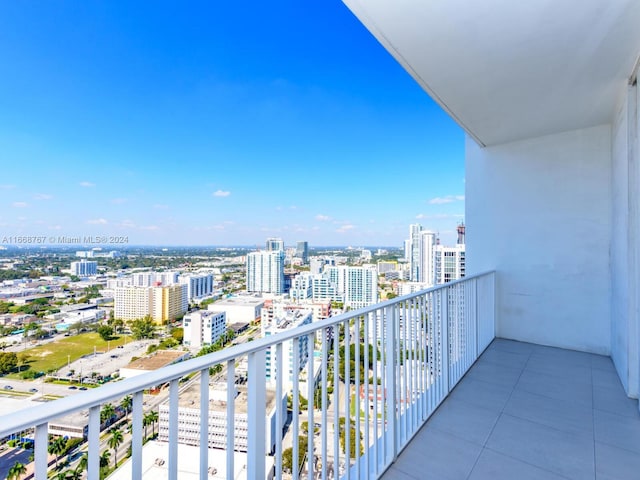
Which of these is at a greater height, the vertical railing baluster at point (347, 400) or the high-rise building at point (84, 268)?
the high-rise building at point (84, 268)

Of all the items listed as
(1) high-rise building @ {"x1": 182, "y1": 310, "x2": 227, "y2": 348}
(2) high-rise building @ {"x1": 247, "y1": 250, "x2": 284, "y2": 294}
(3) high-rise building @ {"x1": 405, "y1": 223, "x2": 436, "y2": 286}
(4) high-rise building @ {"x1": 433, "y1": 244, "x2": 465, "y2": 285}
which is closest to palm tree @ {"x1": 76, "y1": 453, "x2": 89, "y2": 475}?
(1) high-rise building @ {"x1": 182, "y1": 310, "x2": 227, "y2": 348}

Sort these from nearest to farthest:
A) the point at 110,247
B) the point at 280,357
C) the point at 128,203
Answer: the point at 280,357, the point at 110,247, the point at 128,203

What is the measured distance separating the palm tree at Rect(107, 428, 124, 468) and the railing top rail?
4.5 inches

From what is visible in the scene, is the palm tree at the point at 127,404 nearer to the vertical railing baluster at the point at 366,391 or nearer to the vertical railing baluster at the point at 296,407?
the vertical railing baluster at the point at 296,407

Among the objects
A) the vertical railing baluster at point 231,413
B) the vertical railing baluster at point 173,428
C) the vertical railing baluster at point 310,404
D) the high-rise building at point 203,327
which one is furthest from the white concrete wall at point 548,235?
the vertical railing baluster at point 173,428

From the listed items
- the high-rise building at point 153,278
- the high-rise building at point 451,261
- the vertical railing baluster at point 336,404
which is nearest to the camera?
the vertical railing baluster at point 336,404

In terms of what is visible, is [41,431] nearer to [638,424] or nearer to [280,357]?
[280,357]

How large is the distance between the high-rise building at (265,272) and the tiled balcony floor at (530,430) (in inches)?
106

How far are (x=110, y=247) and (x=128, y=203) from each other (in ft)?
17.3

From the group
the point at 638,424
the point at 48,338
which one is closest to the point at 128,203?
the point at 48,338

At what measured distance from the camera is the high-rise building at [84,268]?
8.95ft

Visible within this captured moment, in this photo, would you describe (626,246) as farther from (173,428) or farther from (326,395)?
(173,428)

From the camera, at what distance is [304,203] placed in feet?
46.2

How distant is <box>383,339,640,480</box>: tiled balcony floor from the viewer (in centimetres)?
168
